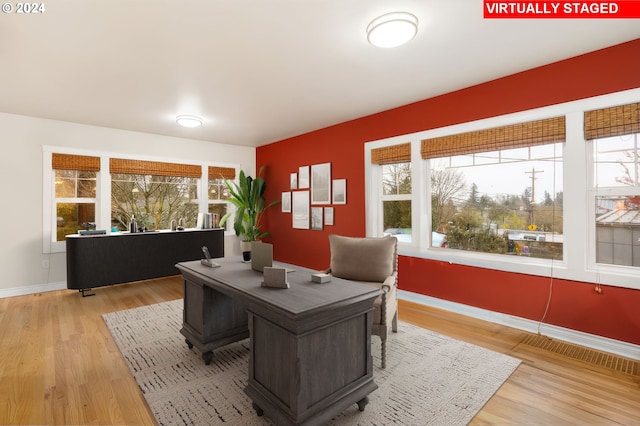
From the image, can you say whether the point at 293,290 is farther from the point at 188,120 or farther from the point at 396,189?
the point at 188,120

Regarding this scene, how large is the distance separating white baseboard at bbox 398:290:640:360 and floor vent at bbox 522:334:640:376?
0.05 metres

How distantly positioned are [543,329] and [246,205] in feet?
16.3

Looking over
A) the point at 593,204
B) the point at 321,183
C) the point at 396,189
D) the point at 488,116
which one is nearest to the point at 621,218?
the point at 593,204

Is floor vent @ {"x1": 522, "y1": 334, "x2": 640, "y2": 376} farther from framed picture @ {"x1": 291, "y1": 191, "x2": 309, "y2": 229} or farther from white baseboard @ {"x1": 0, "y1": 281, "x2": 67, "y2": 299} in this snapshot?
white baseboard @ {"x1": 0, "y1": 281, "x2": 67, "y2": 299}

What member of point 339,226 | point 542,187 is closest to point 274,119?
point 339,226

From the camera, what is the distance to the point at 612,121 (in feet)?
8.37

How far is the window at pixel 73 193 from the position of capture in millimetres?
4609

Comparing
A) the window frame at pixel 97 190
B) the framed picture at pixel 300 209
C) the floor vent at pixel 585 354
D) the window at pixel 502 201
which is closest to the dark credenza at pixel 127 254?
the window frame at pixel 97 190

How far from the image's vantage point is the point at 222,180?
6.33 metres

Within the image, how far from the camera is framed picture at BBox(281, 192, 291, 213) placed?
5875 millimetres

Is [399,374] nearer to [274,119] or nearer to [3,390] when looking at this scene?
[3,390]

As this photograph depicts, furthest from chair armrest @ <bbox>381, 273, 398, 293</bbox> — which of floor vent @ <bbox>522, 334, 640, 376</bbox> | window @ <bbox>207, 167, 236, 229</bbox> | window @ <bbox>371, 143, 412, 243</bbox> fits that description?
window @ <bbox>207, 167, 236, 229</bbox>

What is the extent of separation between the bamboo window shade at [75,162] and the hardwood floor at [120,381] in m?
2.22

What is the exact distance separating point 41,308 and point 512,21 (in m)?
5.62
